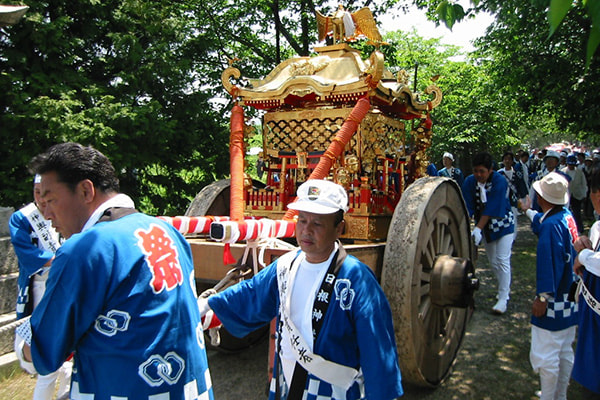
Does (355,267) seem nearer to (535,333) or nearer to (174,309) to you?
(174,309)

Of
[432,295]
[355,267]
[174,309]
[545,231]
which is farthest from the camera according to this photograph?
[432,295]

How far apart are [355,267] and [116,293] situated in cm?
102

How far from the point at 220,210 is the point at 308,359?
2965 mm

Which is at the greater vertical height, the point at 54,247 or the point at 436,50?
the point at 436,50

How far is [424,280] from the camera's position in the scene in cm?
353

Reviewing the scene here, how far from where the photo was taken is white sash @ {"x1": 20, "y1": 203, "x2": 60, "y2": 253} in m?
3.36

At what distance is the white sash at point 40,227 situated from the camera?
11.0 ft

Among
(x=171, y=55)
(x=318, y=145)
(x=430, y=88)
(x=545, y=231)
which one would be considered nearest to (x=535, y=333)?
(x=545, y=231)

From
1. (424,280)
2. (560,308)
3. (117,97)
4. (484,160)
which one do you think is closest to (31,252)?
(424,280)

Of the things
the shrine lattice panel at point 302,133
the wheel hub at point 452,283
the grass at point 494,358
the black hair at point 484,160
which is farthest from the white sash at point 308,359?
the black hair at point 484,160

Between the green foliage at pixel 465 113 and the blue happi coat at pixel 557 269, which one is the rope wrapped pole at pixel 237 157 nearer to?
the blue happi coat at pixel 557 269

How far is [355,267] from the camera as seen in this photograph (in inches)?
80.6

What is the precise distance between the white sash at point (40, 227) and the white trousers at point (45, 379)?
0.70 feet

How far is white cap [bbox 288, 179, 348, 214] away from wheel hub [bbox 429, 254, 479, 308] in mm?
1657
